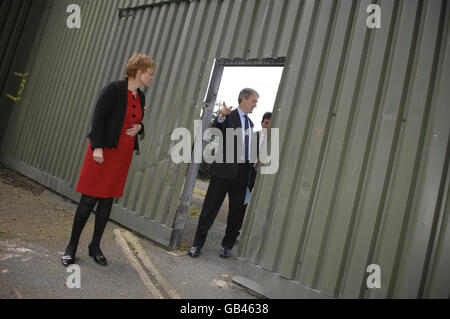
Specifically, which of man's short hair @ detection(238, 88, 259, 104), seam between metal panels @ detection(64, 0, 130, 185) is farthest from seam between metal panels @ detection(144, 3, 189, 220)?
seam between metal panels @ detection(64, 0, 130, 185)

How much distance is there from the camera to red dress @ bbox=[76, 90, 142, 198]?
2.72m

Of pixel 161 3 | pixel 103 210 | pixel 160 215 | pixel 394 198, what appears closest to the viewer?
pixel 394 198

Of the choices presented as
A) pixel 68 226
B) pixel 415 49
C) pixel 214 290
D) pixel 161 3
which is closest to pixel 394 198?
pixel 415 49

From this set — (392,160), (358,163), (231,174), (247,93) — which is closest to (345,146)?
(358,163)

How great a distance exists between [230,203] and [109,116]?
6.19 ft

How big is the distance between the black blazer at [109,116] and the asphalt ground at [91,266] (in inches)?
44.2

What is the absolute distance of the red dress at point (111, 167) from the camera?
2721 mm

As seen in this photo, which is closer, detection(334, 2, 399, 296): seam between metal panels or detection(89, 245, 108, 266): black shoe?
detection(334, 2, 399, 296): seam between metal panels

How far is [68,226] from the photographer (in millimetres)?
3826

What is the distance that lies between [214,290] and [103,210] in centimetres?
129

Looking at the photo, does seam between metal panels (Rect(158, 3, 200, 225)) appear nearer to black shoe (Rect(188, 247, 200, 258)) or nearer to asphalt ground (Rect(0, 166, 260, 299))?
black shoe (Rect(188, 247, 200, 258))

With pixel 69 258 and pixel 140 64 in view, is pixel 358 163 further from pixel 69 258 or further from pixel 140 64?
pixel 69 258

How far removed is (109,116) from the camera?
271 centimetres

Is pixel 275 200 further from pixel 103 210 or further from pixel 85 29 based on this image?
pixel 85 29
